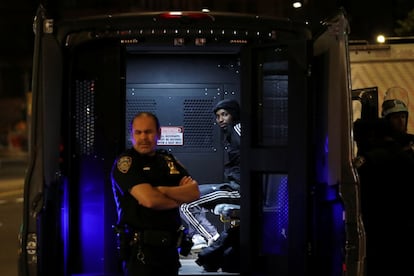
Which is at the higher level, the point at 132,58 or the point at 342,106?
the point at 132,58

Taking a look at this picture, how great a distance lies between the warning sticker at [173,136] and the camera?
24.3ft

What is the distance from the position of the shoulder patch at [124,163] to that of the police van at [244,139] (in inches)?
19.9

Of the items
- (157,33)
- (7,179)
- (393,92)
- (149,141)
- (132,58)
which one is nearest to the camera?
(149,141)

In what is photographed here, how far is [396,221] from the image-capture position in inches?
208

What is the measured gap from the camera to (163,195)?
4.37 m

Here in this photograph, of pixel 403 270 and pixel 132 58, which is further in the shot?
pixel 132 58

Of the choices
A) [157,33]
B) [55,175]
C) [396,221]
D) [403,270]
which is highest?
[157,33]

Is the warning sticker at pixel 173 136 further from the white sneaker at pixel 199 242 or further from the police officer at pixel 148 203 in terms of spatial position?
the police officer at pixel 148 203

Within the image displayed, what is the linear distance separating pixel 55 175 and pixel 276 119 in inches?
62.0

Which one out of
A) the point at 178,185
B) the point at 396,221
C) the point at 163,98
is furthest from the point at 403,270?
the point at 163,98

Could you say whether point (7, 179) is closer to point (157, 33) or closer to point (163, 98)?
point (163, 98)

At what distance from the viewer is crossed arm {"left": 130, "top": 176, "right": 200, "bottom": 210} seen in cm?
431

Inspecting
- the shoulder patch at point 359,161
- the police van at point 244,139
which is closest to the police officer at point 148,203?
the police van at point 244,139

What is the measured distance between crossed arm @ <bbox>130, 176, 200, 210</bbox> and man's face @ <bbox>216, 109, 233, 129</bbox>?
2.38m
